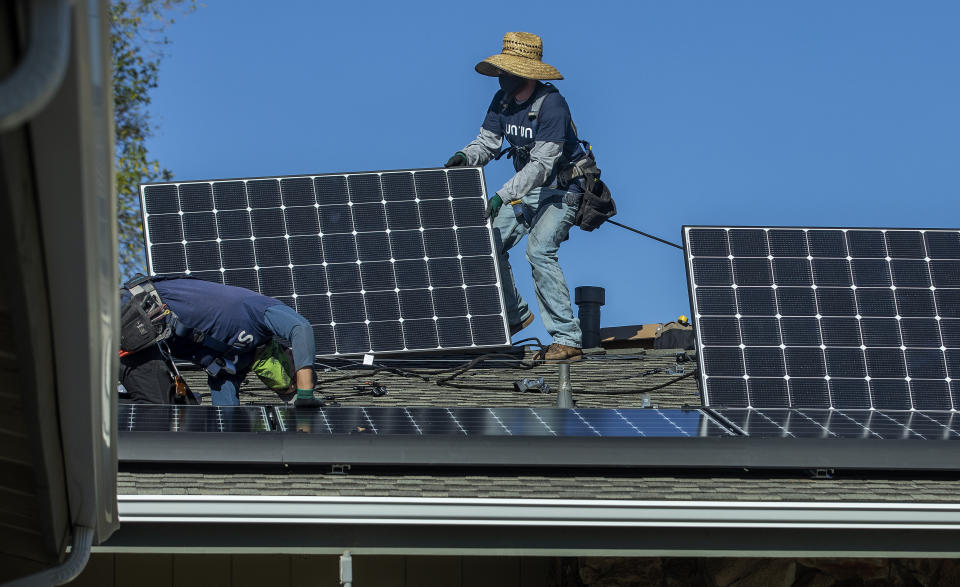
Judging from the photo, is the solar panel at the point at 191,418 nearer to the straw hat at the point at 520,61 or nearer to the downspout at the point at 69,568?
the downspout at the point at 69,568

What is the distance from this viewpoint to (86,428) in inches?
142

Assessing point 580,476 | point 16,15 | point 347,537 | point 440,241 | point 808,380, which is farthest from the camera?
point 440,241

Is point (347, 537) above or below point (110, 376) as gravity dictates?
below

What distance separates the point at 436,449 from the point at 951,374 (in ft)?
16.5

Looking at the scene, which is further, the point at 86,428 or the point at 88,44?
the point at 86,428

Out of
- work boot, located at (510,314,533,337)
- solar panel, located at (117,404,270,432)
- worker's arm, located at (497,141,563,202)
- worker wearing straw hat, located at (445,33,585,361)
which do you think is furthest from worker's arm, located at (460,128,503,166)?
solar panel, located at (117,404,270,432)

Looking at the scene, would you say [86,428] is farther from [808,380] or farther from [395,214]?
[395,214]

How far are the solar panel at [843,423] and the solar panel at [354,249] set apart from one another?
349 centimetres

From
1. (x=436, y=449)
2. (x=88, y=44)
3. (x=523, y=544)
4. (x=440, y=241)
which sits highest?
(x=88, y=44)

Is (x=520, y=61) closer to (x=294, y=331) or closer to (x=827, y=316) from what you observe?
(x=827, y=316)

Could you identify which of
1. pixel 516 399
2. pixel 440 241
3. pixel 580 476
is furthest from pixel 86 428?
pixel 440 241

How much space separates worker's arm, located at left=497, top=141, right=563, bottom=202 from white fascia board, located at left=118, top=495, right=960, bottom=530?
19.6ft

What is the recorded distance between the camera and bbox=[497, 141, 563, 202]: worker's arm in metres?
12.7

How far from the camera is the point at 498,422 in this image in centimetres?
828
